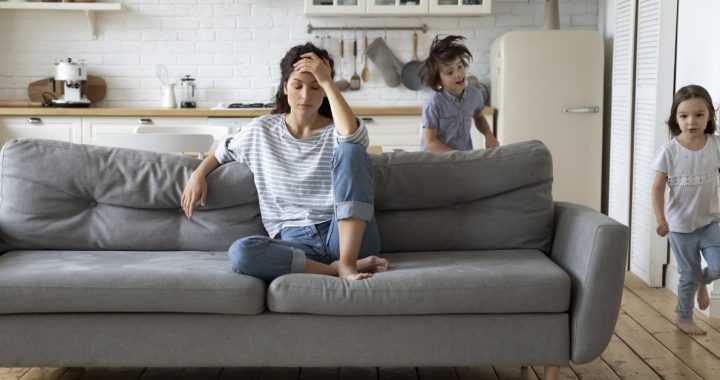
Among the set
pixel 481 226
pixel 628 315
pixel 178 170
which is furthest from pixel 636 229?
pixel 178 170

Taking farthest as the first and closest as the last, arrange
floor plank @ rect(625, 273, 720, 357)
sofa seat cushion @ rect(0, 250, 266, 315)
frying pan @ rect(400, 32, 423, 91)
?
frying pan @ rect(400, 32, 423, 91) < floor plank @ rect(625, 273, 720, 357) < sofa seat cushion @ rect(0, 250, 266, 315)

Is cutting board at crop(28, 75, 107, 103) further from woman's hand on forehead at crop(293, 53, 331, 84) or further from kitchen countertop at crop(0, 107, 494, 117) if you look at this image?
Answer: woman's hand on forehead at crop(293, 53, 331, 84)

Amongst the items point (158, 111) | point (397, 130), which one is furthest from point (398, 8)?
point (158, 111)

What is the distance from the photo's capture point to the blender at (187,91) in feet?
21.8

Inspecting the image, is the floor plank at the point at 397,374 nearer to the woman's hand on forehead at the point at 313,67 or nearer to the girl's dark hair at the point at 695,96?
the woman's hand on forehead at the point at 313,67

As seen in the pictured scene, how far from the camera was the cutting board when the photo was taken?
6.60 meters

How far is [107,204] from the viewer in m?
3.27

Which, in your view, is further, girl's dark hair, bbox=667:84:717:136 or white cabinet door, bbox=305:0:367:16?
white cabinet door, bbox=305:0:367:16

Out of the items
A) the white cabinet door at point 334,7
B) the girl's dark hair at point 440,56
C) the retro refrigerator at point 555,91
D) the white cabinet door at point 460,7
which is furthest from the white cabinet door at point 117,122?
the girl's dark hair at point 440,56

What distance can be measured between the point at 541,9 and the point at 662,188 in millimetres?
3133

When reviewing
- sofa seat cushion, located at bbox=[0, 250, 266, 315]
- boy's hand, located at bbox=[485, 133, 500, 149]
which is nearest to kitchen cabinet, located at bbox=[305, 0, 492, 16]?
boy's hand, located at bbox=[485, 133, 500, 149]

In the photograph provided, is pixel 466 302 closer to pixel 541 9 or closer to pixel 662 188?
pixel 662 188

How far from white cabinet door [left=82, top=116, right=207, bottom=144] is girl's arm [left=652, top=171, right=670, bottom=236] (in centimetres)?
328

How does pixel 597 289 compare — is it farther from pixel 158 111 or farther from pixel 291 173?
pixel 158 111
